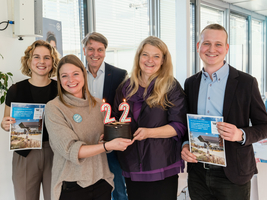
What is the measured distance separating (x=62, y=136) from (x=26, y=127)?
1.49ft

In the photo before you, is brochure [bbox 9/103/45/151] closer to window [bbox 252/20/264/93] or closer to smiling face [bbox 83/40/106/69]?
smiling face [bbox 83/40/106/69]

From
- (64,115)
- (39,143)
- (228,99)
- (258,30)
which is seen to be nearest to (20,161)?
(39,143)

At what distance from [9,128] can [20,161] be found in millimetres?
278

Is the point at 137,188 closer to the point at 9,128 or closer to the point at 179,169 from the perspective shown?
the point at 179,169

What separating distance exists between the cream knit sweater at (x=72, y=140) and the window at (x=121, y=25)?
90.2 inches

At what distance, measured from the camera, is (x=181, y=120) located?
1.77 meters

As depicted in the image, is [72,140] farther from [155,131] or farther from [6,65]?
[6,65]

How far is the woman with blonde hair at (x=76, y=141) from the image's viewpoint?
60.1 inches

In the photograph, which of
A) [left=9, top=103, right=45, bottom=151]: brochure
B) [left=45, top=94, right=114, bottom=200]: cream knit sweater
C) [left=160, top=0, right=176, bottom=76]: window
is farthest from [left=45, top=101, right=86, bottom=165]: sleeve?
[left=160, top=0, right=176, bottom=76]: window

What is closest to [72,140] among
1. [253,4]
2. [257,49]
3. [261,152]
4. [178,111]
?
[178,111]

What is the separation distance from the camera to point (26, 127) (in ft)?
5.97

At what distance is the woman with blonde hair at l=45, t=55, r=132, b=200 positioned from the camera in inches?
60.1

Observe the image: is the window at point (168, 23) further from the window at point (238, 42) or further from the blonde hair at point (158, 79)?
the blonde hair at point (158, 79)

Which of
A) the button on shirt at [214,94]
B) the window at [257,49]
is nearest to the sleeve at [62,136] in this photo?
the button on shirt at [214,94]
